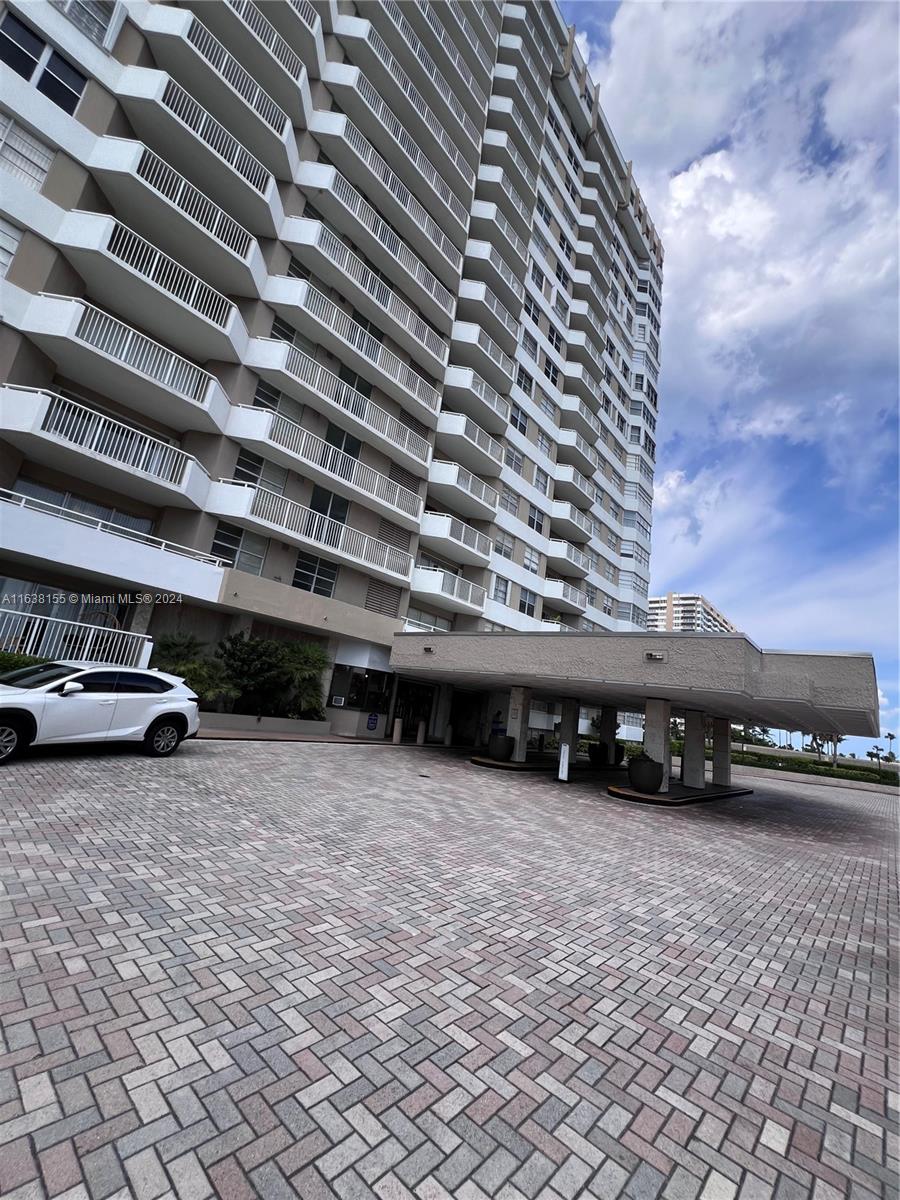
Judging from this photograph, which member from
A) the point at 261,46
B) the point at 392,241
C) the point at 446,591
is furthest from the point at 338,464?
the point at 261,46

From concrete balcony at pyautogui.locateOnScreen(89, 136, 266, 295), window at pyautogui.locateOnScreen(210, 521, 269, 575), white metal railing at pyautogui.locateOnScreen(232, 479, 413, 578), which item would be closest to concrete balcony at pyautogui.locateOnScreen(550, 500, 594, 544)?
white metal railing at pyautogui.locateOnScreen(232, 479, 413, 578)

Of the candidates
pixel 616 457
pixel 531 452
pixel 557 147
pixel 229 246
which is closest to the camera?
pixel 229 246

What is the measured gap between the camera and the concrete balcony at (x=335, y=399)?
62.4ft

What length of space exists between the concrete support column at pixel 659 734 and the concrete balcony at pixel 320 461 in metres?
13.7

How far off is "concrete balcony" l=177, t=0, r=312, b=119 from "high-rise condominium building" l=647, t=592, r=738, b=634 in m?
148

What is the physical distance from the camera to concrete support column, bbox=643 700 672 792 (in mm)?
16062

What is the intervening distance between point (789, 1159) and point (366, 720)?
21.1m

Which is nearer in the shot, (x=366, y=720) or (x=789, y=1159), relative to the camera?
(x=789, y=1159)

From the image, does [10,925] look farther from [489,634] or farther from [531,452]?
[531,452]

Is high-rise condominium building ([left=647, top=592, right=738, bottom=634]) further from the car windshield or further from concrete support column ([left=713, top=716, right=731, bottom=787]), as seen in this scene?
the car windshield

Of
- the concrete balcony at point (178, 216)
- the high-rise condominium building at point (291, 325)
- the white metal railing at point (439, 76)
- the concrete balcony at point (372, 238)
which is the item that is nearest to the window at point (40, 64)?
the high-rise condominium building at point (291, 325)

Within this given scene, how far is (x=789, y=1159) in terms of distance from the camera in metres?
2.73

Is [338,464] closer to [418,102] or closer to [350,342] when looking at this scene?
[350,342]

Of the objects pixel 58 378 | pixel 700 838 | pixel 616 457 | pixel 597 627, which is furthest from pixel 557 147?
pixel 700 838
